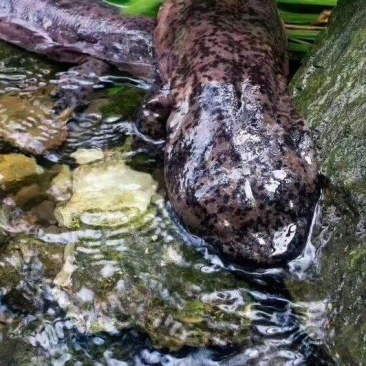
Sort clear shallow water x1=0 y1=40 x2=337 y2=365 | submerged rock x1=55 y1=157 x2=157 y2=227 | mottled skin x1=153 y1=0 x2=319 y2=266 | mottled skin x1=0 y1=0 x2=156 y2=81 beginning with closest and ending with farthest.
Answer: clear shallow water x1=0 y1=40 x2=337 y2=365 → mottled skin x1=153 y1=0 x2=319 y2=266 → submerged rock x1=55 y1=157 x2=157 y2=227 → mottled skin x1=0 y1=0 x2=156 y2=81

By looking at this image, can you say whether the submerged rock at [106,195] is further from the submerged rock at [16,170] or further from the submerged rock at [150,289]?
the submerged rock at [16,170]

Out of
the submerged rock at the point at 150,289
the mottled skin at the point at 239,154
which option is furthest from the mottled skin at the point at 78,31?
the submerged rock at the point at 150,289

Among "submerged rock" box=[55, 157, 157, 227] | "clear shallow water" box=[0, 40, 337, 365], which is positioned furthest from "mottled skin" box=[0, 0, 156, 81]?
"clear shallow water" box=[0, 40, 337, 365]

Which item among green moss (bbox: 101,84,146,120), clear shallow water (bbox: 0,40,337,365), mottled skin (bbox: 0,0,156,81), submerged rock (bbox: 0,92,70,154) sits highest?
mottled skin (bbox: 0,0,156,81)

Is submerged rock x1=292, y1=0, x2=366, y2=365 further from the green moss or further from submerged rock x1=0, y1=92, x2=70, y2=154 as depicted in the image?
submerged rock x1=0, y1=92, x2=70, y2=154

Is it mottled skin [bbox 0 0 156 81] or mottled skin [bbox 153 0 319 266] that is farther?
mottled skin [bbox 0 0 156 81]

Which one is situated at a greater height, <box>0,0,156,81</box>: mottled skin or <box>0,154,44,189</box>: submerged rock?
<box>0,0,156,81</box>: mottled skin

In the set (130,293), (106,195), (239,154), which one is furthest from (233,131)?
(130,293)
